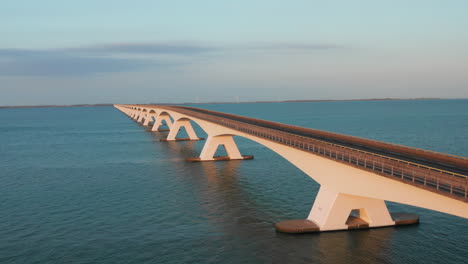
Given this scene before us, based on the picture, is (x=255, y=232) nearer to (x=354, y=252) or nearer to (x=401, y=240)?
(x=354, y=252)

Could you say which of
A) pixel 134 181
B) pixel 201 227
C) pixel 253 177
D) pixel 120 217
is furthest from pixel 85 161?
pixel 201 227

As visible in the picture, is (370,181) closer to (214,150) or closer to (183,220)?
(183,220)

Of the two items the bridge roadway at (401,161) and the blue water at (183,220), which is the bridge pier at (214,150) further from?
the bridge roadway at (401,161)

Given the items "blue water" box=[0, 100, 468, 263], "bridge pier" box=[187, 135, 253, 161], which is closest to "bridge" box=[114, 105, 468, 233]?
"blue water" box=[0, 100, 468, 263]

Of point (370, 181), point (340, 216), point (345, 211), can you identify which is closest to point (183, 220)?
point (340, 216)

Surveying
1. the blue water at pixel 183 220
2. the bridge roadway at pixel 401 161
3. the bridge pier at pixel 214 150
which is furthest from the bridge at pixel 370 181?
the bridge pier at pixel 214 150

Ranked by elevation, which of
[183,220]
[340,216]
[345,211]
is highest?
[345,211]

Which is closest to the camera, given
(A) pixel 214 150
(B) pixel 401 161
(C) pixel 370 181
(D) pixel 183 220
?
(B) pixel 401 161

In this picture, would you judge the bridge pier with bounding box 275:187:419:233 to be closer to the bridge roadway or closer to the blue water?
the blue water
